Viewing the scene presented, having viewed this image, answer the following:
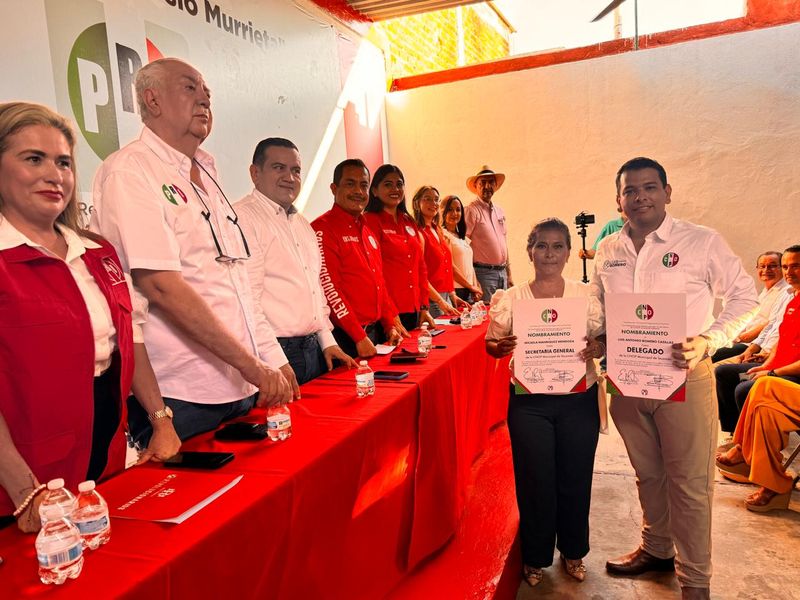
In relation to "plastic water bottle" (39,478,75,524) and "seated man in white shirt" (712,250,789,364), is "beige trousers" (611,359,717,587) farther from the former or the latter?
"seated man in white shirt" (712,250,789,364)

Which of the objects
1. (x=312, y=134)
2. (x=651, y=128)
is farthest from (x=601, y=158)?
(x=312, y=134)

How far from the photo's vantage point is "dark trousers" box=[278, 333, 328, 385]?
86.3 inches

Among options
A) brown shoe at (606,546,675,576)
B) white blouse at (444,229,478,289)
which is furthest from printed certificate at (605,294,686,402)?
white blouse at (444,229,478,289)

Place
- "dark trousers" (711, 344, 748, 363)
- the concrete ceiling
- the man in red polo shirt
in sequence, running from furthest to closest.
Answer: the concrete ceiling, "dark trousers" (711, 344, 748, 363), the man in red polo shirt

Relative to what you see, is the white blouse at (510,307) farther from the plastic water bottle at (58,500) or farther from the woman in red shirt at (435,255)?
the woman in red shirt at (435,255)

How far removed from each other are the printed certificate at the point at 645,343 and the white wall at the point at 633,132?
4576mm

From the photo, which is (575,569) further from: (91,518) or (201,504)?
(91,518)

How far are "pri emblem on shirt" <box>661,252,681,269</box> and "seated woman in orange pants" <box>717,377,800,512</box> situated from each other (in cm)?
143

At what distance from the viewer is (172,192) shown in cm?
148

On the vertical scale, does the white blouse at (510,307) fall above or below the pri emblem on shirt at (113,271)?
below

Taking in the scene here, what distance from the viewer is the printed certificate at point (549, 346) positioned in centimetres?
189

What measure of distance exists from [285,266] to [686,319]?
1462 mm

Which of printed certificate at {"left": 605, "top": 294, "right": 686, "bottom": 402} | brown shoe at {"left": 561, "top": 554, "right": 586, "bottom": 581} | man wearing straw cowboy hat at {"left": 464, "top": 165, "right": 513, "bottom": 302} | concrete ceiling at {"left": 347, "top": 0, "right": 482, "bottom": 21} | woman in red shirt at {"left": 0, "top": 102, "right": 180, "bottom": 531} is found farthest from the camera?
concrete ceiling at {"left": 347, "top": 0, "right": 482, "bottom": 21}

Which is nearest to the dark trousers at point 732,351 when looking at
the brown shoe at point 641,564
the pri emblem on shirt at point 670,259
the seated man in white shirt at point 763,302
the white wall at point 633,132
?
the seated man in white shirt at point 763,302
